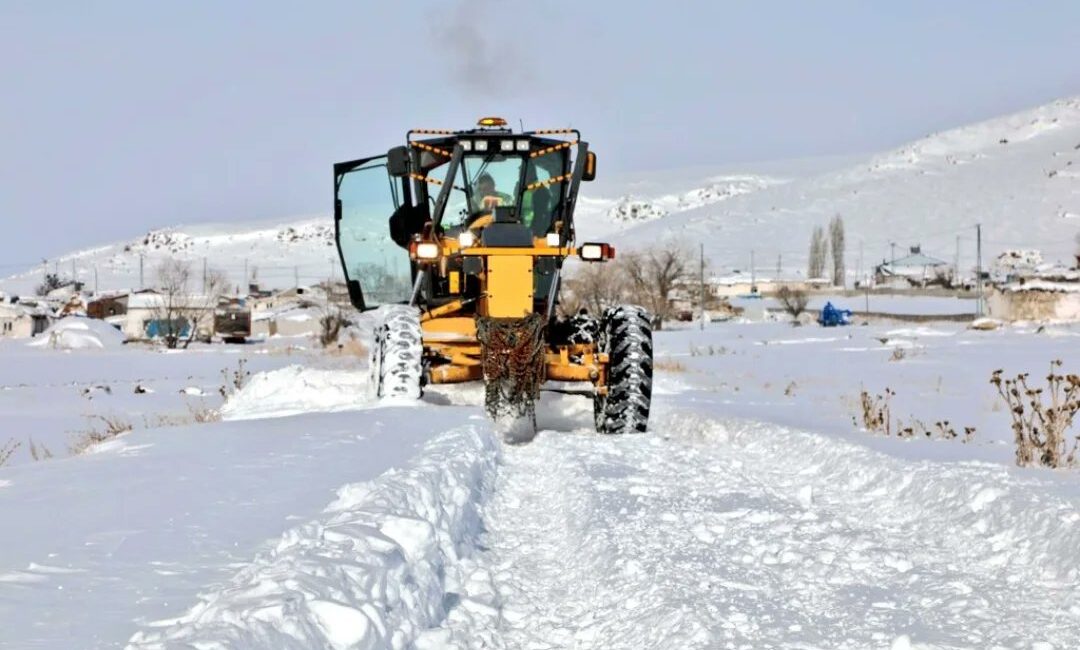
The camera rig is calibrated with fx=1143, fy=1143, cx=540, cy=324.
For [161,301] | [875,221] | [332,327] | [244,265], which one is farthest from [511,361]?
[244,265]

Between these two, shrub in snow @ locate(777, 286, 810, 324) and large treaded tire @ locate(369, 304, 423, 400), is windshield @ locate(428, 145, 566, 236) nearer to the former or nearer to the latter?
large treaded tire @ locate(369, 304, 423, 400)

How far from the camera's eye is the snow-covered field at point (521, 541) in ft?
14.0

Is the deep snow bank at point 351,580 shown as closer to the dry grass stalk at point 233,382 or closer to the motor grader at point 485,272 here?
the motor grader at point 485,272

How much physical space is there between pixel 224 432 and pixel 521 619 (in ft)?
17.8

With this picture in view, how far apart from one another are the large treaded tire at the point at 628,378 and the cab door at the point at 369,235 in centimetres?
283

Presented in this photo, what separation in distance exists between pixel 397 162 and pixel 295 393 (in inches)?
165

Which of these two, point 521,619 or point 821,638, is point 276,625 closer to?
point 521,619

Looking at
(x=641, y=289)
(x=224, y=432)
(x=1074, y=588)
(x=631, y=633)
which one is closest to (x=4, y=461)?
(x=224, y=432)

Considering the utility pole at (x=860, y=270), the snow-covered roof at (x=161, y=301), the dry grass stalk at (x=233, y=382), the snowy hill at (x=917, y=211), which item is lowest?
the dry grass stalk at (x=233, y=382)

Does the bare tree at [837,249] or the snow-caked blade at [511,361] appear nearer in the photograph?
the snow-caked blade at [511,361]

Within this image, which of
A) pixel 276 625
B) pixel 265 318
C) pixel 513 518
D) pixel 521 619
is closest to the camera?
pixel 276 625

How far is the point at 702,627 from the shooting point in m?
4.80

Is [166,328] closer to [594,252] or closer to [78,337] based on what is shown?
[78,337]

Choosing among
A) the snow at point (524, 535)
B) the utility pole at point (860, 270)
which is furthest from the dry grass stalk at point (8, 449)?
the utility pole at point (860, 270)
